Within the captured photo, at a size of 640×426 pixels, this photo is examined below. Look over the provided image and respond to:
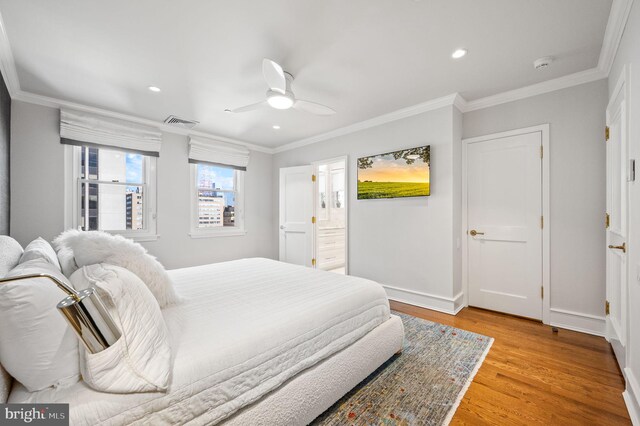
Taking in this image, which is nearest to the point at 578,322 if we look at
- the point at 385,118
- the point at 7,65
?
the point at 385,118

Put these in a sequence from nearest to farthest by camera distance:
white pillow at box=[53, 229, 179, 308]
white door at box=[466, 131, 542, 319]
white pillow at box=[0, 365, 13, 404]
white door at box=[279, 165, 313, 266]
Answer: white pillow at box=[0, 365, 13, 404]
white pillow at box=[53, 229, 179, 308]
white door at box=[466, 131, 542, 319]
white door at box=[279, 165, 313, 266]

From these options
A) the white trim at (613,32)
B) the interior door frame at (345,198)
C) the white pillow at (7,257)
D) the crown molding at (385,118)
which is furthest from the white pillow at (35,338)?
the crown molding at (385,118)

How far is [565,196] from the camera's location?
2.62m

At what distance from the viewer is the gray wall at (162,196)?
114 inches

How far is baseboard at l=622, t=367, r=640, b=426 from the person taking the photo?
139 cm

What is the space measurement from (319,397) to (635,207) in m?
2.10

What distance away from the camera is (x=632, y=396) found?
149 centimetres

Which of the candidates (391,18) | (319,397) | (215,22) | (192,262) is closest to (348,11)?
(391,18)

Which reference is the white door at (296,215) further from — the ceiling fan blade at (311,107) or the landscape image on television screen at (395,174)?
the ceiling fan blade at (311,107)

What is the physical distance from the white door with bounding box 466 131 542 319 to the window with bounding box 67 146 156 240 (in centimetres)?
443

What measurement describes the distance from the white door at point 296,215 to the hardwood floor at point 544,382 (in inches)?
106

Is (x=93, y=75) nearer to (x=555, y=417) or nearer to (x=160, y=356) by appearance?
(x=160, y=356)

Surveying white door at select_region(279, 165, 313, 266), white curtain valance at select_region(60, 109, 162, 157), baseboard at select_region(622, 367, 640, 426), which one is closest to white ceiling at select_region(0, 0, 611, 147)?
white curtain valance at select_region(60, 109, 162, 157)

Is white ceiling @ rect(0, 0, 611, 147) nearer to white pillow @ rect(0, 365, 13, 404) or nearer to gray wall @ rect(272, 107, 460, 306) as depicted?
gray wall @ rect(272, 107, 460, 306)
